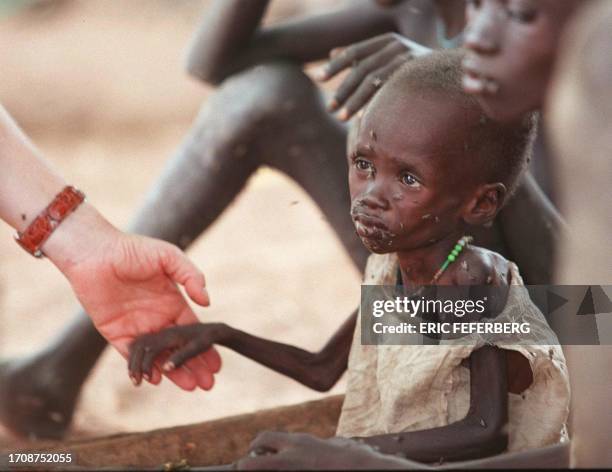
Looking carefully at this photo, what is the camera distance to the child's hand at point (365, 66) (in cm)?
218

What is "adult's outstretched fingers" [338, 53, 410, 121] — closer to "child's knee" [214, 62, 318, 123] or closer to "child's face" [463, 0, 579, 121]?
"child's knee" [214, 62, 318, 123]

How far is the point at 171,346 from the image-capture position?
2146 mm

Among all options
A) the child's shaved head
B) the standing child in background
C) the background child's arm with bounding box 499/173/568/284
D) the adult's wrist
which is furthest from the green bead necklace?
the adult's wrist

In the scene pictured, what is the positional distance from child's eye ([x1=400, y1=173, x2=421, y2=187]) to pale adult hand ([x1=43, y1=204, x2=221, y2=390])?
56cm

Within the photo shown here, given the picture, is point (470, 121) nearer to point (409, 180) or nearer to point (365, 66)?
point (409, 180)

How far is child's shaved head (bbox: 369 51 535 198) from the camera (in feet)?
5.78

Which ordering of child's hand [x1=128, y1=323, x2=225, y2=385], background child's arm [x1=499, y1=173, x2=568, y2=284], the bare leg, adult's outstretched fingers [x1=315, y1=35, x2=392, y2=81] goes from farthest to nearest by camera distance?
the bare leg
background child's arm [x1=499, y1=173, x2=568, y2=284]
adult's outstretched fingers [x1=315, y1=35, x2=392, y2=81]
child's hand [x1=128, y1=323, x2=225, y2=385]

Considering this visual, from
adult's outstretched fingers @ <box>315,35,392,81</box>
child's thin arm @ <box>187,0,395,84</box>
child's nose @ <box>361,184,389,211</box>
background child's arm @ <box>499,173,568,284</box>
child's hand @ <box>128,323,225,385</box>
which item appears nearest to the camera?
child's nose @ <box>361,184,389,211</box>

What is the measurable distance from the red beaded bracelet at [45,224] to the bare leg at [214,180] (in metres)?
0.63

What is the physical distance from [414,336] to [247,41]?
4.34 feet

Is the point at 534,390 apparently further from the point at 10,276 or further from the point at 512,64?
the point at 10,276

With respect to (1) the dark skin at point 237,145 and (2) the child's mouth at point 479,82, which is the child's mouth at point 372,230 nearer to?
(2) the child's mouth at point 479,82

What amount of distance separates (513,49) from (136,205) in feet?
13.0

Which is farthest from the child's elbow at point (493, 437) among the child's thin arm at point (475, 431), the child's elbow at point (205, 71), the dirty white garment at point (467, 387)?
the child's elbow at point (205, 71)
